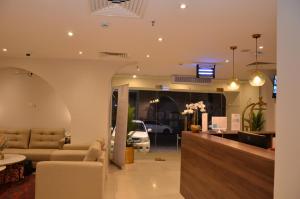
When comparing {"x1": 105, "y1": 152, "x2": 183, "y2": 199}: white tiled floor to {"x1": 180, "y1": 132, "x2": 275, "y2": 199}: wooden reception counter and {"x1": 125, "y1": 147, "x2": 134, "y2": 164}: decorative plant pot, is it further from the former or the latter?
{"x1": 180, "y1": 132, "x2": 275, "y2": 199}: wooden reception counter

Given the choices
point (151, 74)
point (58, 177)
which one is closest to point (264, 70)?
point (151, 74)

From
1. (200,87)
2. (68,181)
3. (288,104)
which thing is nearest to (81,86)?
(68,181)

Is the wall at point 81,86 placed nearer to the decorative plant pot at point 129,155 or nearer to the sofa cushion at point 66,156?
the sofa cushion at point 66,156

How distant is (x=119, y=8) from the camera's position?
3732 mm

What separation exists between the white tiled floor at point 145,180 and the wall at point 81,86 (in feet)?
4.04

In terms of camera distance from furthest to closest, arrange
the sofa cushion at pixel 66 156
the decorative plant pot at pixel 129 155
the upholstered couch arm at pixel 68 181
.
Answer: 1. the decorative plant pot at pixel 129 155
2. the sofa cushion at pixel 66 156
3. the upholstered couch arm at pixel 68 181

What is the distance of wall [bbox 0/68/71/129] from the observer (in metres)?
7.95

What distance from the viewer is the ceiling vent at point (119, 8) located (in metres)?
3.47

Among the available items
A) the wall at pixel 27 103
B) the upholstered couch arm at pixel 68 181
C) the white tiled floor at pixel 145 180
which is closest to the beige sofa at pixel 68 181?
the upholstered couch arm at pixel 68 181

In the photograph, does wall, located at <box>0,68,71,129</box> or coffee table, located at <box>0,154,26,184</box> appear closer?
coffee table, located at <box>0,154,26,184</box>

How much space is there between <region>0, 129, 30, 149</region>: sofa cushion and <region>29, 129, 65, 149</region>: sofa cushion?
142mm

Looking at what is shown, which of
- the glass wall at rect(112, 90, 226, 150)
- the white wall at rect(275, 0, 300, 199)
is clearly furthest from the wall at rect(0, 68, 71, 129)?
the white wall at rect(275, 0, 300, 199)

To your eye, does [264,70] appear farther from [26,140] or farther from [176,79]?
[26,140]

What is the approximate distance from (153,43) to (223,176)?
2831mm
